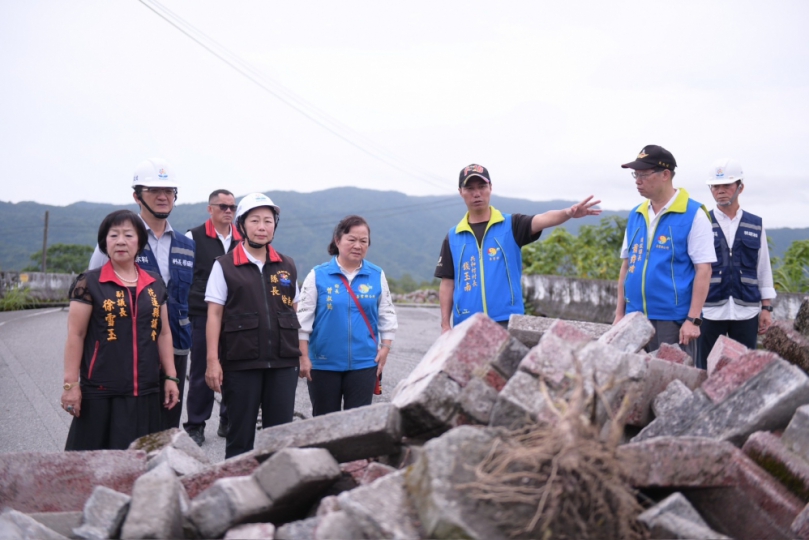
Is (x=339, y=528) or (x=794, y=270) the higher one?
(x=794, y=270)

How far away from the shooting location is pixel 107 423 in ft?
13.6

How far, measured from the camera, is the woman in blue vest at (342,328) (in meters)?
4.77

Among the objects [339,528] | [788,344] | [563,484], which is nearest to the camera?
[563,484]

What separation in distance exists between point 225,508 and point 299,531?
0.34 metres

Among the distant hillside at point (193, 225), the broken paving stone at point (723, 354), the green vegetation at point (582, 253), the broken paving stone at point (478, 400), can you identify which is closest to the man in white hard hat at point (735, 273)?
the broken paving stone at point (723, 354)

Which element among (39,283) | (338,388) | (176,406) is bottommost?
(39,283)

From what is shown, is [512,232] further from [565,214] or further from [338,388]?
[338,388]

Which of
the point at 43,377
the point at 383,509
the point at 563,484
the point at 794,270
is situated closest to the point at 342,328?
the point at 383,509

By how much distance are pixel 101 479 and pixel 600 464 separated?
8.20ft

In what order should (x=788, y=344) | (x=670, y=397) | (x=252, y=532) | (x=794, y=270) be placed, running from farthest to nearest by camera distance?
(x=794, y=270)
(x=788, y=344)
(x=670, y=397)
(x=252, y=532)

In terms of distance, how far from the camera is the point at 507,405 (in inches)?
117

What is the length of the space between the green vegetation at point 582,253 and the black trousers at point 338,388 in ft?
30.9

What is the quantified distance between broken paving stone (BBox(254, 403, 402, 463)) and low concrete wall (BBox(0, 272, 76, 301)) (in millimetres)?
18741

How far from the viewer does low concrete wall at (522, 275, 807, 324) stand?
11.5 m
